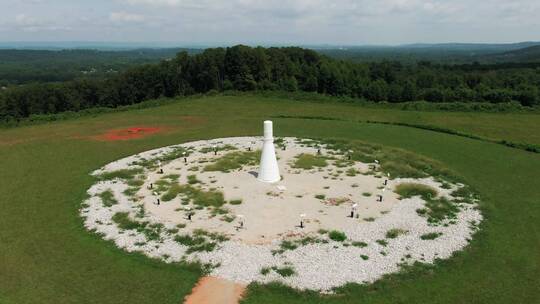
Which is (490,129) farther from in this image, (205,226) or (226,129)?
(205,226)

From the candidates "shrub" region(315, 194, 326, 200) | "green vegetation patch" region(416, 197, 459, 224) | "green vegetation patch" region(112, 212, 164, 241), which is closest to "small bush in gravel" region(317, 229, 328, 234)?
"shrub" region(315, 194, 326, 200)

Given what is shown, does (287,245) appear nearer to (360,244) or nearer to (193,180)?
(360,244)

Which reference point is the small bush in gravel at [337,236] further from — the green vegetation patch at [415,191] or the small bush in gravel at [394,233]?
the green vegetation patch at [415,191]

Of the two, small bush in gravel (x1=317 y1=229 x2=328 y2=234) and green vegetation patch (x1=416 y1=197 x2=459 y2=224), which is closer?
small bush in gravel (x1=317 y1=229 x2=328 y2=234)

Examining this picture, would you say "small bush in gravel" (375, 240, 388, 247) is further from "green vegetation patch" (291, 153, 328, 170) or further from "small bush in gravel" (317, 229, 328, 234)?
"green vegetation patch" (291, 153, 328, 170)

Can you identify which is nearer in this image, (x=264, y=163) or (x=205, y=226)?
(x=205, y=226)

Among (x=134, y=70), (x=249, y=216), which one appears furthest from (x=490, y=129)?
(x=134, y=70)

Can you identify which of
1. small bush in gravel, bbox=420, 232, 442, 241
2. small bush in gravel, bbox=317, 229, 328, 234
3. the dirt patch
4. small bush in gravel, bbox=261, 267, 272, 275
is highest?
small bush in gravel, bbox=317, 229, 328, 234
